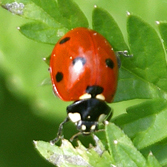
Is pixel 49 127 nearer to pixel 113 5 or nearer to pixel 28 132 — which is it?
pixel 28 132

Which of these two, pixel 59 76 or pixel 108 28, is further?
pixel 59 76

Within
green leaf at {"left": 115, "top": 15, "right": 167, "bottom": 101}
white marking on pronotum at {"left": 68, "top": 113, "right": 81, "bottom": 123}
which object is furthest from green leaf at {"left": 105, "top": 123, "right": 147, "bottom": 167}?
white marking on pronotum at {"left": 68, "top": 113, "right": 81, "bottom": 123}

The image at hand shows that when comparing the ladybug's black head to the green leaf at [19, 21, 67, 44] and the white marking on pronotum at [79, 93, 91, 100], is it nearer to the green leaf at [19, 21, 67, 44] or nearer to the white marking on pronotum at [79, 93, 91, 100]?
the white marking on pronotum at [79, 93, 91, 100]

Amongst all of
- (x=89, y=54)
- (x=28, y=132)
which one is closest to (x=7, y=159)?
(x=28, y=132)

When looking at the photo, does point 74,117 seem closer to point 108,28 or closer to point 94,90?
point 94,90

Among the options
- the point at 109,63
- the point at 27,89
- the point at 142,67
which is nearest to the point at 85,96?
the point at 109,63

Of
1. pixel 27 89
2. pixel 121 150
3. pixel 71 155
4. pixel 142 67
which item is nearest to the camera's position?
pixel 121 150
